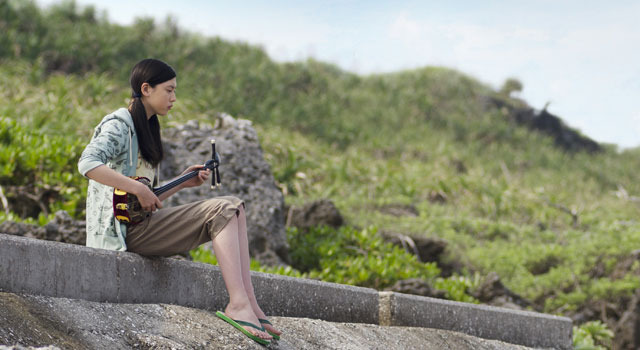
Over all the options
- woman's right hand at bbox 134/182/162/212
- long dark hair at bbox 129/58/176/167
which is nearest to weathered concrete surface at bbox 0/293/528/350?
woman's right hand at bbox 134/182/162/212

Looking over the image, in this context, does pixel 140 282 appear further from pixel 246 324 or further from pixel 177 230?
pixel 246 324

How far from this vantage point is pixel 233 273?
323 centimetres

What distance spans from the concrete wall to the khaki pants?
8 cm

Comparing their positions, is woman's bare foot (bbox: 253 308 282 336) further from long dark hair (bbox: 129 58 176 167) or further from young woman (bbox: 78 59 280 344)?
long dark hair (bbox: 129 58 176 167)

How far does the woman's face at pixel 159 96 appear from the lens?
3453 millimetres

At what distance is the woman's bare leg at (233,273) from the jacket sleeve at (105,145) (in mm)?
646

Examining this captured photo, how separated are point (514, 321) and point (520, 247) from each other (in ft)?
14.6

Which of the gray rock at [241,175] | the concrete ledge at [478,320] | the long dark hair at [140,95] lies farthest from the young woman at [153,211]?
the gray rock at [241,175]

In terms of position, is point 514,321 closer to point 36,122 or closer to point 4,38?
point 36,122

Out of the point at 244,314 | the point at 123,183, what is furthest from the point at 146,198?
the point at 244,314

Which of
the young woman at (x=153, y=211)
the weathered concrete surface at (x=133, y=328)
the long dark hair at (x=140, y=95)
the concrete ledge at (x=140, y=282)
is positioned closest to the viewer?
the weathered concrete surface at (x=133, y=328)

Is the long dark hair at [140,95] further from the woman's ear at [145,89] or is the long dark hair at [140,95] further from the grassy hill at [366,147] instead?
the grassy hill at [366,147]

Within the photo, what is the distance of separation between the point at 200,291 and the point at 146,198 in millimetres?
631

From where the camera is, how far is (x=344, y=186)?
11.0 meters
